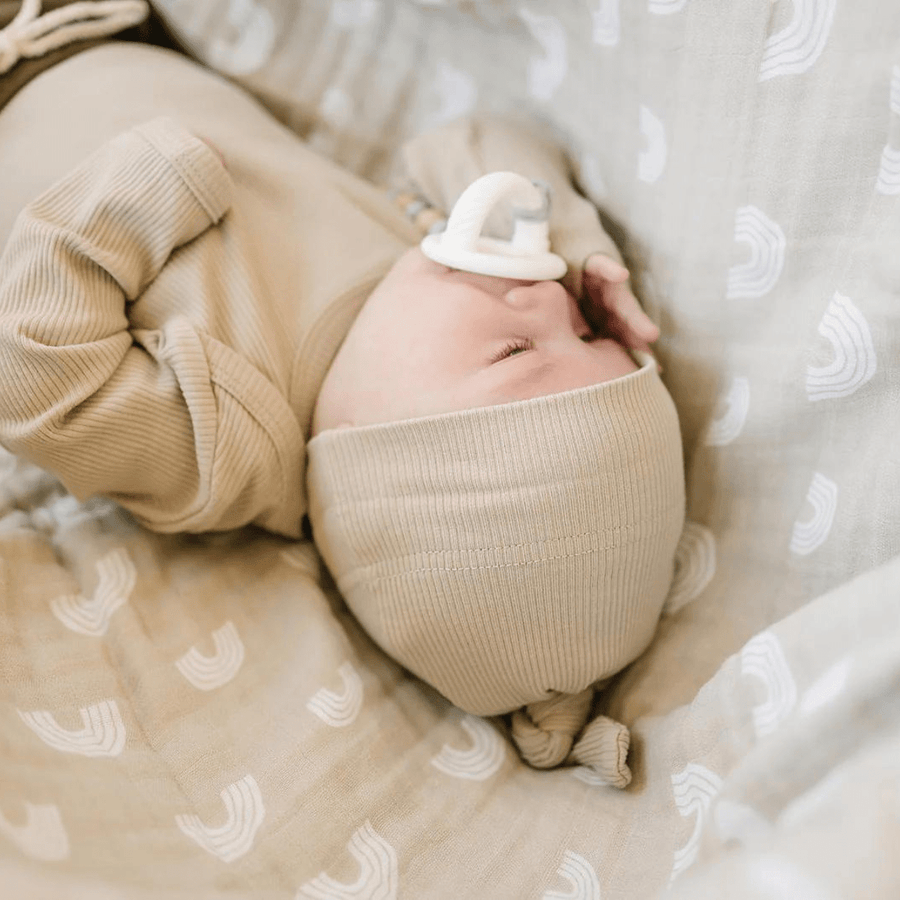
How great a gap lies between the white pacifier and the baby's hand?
0.13 feet

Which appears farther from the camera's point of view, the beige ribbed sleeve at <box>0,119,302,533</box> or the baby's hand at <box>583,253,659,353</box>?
the baby's hand at <box>583,253,659,353</box>

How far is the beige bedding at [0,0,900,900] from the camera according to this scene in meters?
0.54

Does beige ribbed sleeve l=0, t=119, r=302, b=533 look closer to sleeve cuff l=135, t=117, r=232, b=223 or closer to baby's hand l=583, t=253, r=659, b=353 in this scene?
sleeve cuff l=135, t=117, r=232, b=223

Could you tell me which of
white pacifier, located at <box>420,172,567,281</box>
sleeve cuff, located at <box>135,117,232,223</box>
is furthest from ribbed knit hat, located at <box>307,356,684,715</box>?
sleeve cuff, located at <box>135,117,232,223</box>

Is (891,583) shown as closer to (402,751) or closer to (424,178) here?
(402,751)

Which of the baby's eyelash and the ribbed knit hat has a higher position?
the baby's eyelash

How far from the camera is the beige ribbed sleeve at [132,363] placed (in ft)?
2.28

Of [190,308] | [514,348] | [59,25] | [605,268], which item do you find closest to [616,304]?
[605,268]

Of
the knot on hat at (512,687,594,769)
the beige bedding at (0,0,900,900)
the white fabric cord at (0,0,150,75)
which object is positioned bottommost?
the knot on hat at (512,687,594,769)

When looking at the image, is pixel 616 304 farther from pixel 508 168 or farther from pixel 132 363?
pixel 132 363

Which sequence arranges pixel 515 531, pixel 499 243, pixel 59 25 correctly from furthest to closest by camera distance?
1. pixel 59 25
2. pixel 499 243
3. pixel 515 531

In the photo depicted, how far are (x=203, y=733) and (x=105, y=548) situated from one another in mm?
221

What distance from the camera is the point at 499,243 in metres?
0.81

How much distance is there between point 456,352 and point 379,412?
3.6 inches
